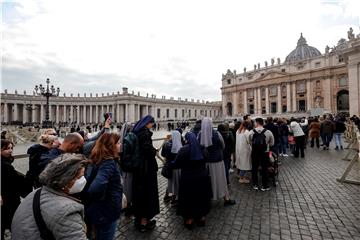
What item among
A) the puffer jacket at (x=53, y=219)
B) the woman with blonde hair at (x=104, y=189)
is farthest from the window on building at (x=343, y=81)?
the puffer jacket at (x=53, y=219)

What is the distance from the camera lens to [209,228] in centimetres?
413

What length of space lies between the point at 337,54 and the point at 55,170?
203 ft

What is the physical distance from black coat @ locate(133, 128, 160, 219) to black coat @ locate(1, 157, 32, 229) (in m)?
1.62

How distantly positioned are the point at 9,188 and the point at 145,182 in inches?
76.3

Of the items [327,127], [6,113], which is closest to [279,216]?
[327,127]

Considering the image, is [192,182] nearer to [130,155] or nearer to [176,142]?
[130,155]

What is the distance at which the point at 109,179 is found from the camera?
2826 millimetres

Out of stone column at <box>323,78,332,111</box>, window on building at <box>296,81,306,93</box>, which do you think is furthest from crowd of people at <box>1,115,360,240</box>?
window on building at <box>296,81,306,93</box>

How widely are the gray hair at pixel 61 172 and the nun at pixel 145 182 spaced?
2.11m

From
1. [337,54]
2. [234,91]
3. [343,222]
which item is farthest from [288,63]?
[343,222]

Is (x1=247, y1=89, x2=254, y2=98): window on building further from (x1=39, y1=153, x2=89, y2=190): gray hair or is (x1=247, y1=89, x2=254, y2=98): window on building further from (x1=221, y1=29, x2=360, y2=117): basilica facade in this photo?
(x1=39, y1=153, x2=89, y2=190): gray hair

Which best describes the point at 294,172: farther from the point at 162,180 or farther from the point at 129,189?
the point at 129,189

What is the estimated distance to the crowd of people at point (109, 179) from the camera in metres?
1.65

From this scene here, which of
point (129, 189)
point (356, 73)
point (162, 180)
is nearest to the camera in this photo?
point (129, 189)
